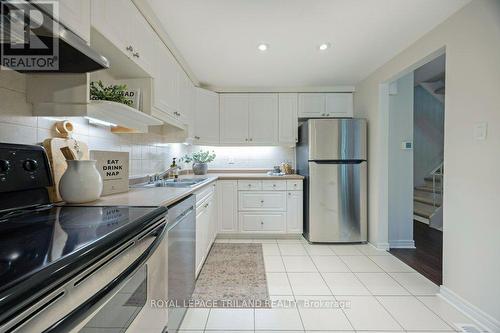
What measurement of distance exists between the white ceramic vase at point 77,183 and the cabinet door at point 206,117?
2325mm

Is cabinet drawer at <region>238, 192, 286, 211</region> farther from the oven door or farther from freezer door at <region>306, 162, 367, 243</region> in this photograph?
the oven door

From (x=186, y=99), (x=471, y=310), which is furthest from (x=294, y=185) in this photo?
(x=471, y=310)

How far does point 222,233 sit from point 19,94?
2869 mm

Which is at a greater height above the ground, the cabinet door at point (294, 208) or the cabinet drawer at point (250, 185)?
the cabinet drawer at point (250, 185)

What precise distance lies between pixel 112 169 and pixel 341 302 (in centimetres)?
204

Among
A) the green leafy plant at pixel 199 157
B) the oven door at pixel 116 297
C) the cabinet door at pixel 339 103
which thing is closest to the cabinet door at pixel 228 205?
the green leafy plant at pixel 199 157

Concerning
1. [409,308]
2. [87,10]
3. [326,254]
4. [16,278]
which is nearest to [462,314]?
[409,308]

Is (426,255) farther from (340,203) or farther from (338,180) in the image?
(338,180)

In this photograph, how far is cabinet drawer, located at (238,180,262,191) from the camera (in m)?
3.56

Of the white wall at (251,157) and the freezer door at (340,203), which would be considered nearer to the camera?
the freezer door at (340,203)

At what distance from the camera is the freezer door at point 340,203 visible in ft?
10.9

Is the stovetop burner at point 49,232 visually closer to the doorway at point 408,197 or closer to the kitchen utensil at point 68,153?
the kitchen utensil at point 68,153

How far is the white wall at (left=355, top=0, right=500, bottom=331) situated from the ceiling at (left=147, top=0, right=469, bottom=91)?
0.76 ft

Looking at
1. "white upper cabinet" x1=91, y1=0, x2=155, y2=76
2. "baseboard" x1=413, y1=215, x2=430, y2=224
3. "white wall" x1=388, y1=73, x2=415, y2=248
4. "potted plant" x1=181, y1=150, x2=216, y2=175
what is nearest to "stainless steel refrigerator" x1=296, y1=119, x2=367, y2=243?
"white wall" x1=388, y1=73, x2=415, y2=248
